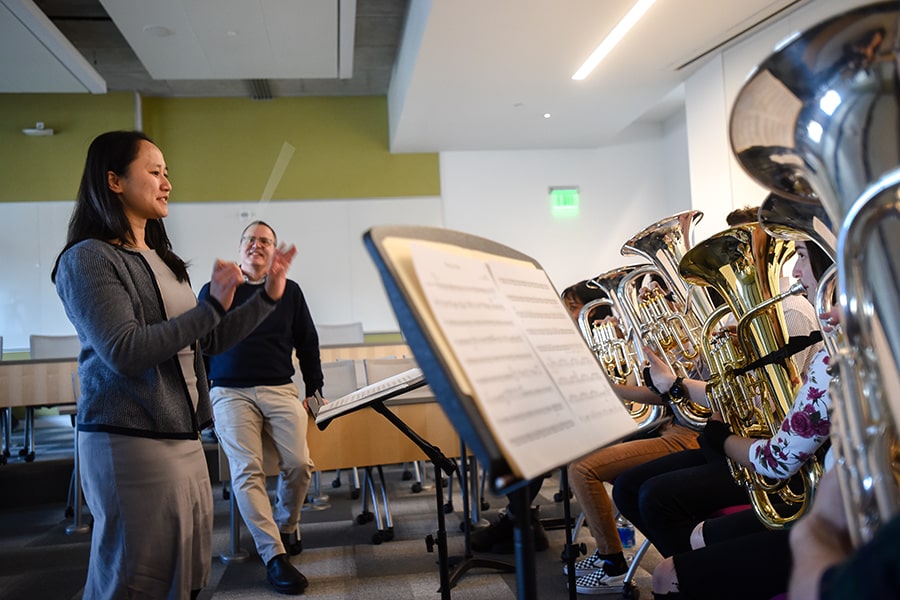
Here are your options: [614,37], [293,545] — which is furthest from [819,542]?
[614,37]

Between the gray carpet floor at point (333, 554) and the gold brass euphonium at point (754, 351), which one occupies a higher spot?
the gold brass euphonium at point (754, 351)

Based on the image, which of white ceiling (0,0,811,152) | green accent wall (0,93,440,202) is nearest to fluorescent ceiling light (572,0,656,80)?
white ceiling (0,0,811,152)

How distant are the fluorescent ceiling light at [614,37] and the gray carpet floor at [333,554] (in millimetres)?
3170

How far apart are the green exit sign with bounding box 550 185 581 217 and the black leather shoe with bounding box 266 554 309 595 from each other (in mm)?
6021

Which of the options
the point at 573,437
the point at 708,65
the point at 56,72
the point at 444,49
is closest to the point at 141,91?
the point at 56,72

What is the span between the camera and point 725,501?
2.11m

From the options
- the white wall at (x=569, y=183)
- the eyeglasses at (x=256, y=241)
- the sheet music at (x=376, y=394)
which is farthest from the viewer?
the white wall at (x=569, y=183)

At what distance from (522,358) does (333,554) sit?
8.83 ft

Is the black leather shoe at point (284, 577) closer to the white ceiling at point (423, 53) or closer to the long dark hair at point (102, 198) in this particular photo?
the long dark hair at point (102, 198)

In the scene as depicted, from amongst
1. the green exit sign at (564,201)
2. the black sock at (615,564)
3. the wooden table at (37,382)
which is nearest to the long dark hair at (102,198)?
the black sock at (615,564)

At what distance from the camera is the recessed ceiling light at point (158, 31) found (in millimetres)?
5461

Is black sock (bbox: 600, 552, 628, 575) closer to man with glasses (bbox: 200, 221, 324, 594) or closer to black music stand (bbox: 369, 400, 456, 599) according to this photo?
black music stand (bbox: 369, 400, 456, 599)

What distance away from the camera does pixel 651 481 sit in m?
2.19

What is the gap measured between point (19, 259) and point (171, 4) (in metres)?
3.72
